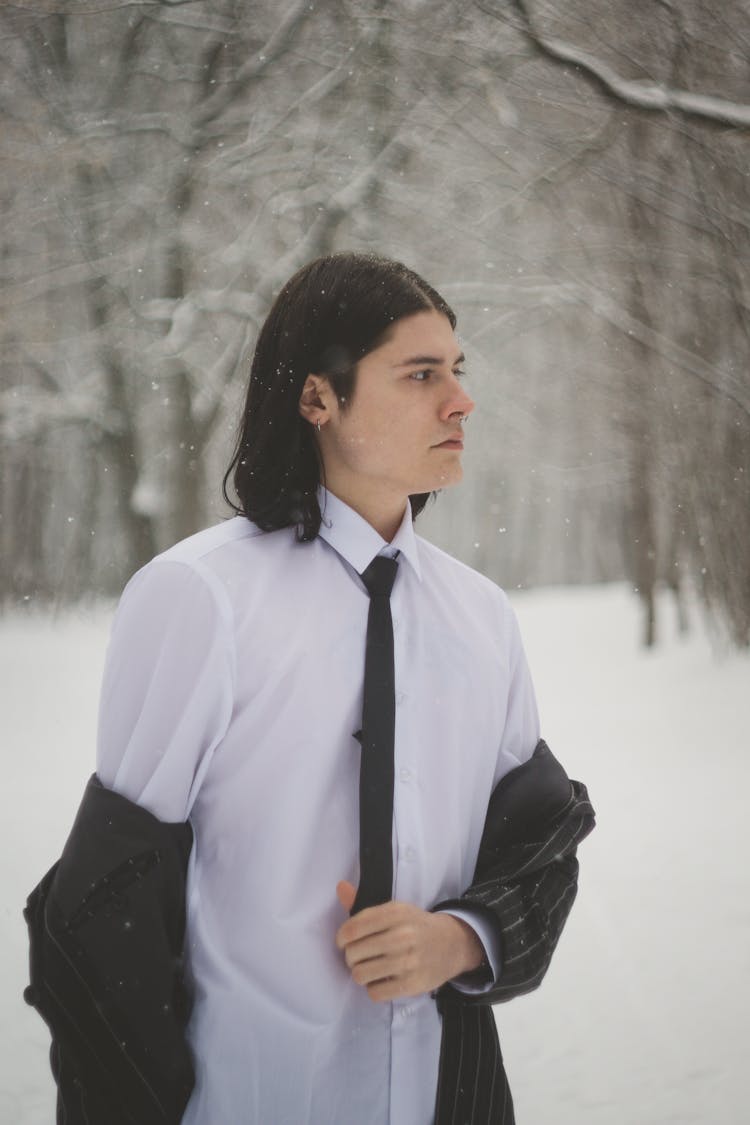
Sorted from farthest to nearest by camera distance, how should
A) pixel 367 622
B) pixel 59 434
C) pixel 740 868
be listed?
pixel 59 434 → pixel 740 868 → pixel 367 622

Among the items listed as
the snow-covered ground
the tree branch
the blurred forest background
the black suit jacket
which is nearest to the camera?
the black suit jacket

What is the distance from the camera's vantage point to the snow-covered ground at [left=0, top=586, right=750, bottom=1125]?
186cm

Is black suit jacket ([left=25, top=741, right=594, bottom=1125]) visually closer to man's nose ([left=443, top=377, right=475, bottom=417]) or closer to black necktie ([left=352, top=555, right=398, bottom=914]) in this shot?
black necktie ([left=352, top=555, right=398, bottom=914])

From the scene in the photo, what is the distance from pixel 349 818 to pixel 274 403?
467 millimetres

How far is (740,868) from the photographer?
107 inches

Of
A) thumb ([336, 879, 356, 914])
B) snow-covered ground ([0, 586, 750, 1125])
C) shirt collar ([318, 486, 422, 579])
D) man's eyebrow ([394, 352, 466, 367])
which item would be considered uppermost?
man's eyebrow ([394, 352, 466, 367])

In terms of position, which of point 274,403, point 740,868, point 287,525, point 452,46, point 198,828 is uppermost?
point 452,46

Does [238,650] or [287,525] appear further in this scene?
[287,525]

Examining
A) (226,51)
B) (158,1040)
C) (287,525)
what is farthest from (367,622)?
(226,51)

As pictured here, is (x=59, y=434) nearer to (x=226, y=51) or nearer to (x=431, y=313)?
(x=226, y=51)

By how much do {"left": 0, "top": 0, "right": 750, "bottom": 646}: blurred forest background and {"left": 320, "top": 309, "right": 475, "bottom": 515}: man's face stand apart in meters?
2.89

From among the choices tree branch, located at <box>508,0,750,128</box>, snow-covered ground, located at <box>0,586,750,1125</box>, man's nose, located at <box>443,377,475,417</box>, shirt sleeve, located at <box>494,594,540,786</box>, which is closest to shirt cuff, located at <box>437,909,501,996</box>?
shirt sleeve, located at <box>494,594,540,786</box>

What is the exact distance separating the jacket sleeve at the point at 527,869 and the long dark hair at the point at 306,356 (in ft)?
1.22

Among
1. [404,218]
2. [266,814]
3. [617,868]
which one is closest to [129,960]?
[266,814]
